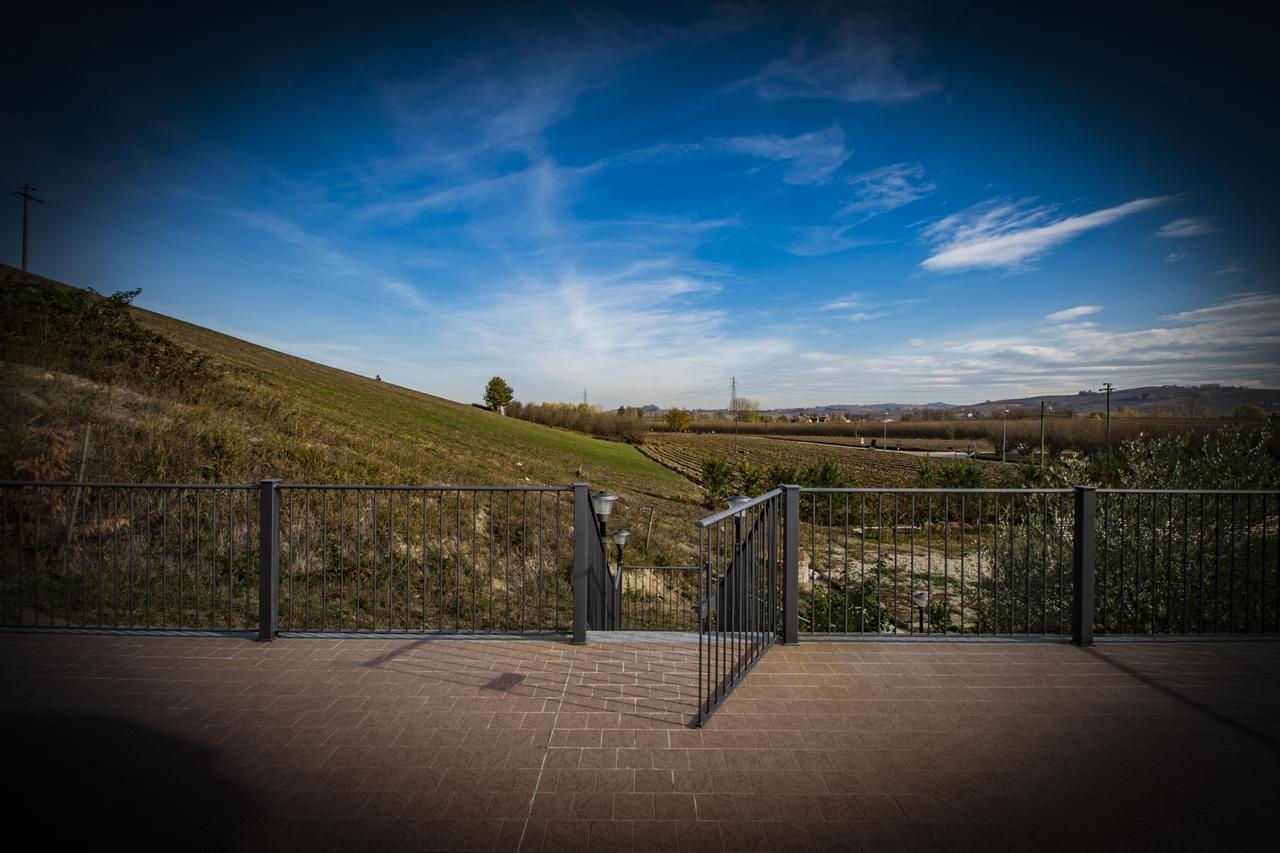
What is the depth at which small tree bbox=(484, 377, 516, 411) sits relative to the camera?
255 feet

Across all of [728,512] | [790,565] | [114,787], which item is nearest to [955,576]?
[790,565]

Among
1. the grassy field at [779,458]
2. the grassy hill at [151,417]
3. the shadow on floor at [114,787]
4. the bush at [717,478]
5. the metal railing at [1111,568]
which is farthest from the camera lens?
the grassy field at [779,458]

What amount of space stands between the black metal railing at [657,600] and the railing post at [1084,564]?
267 inches

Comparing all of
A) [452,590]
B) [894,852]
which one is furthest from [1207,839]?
[452,590]

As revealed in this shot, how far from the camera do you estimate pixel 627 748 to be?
2.92 metres

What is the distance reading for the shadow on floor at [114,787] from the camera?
2.23m

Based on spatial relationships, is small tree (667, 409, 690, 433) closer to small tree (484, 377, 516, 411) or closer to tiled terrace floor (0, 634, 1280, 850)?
small tree (484, 377, 516, 411)

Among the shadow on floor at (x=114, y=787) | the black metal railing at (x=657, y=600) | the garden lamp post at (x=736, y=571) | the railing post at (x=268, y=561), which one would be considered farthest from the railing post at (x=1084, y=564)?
the black metal railing at (x=657, y=600)

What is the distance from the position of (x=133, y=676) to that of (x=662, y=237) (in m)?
25.6

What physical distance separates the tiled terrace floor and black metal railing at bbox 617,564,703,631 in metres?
6.98

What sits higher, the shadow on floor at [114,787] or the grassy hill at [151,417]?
the grassy hill at [151,417]

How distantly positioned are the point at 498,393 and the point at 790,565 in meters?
76.5

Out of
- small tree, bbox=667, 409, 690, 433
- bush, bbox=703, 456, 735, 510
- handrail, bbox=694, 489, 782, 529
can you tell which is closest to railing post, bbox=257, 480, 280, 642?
handrail, bbox=694, 489, 782, 529

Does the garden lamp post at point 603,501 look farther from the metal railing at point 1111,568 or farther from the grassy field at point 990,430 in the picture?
the grassy field at point 990,430
